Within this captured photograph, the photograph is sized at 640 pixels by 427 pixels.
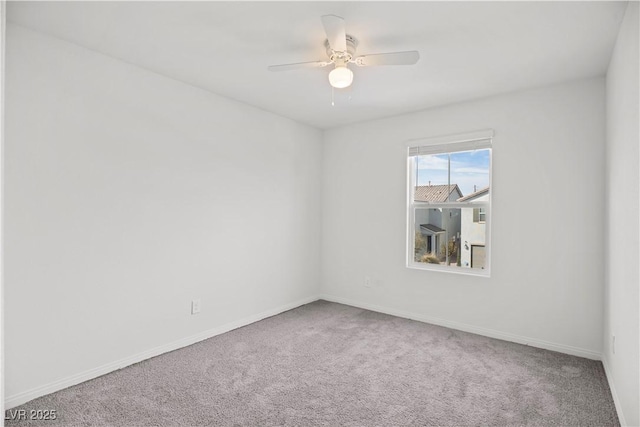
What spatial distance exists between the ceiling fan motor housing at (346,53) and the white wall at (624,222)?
1487 millimetres

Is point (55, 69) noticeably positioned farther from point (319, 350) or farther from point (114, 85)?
point (319, 350)

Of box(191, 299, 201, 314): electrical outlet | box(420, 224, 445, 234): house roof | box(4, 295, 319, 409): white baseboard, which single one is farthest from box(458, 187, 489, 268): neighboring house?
box(191, 299, 201, 314): electrical outlet

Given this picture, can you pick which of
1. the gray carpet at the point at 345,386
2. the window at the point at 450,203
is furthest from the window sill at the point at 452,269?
the gray carpet at the point at 345,386

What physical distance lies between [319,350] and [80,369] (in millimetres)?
1810

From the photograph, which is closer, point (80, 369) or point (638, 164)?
point (638, 164)

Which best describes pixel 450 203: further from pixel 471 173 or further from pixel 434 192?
pixel 471 173

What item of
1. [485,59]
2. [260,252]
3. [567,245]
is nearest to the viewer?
[485,59]

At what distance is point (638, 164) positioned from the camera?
1.77 meters

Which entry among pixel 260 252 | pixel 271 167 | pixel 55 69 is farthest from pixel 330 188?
pixel 55 69

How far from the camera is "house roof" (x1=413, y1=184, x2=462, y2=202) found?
393cm

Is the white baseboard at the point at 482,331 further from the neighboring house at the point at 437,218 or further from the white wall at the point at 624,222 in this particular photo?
the neighboring house at the point at 437,218

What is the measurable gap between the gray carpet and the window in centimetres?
85

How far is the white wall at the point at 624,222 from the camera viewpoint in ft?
5.99

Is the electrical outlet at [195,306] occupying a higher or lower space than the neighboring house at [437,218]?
lower
